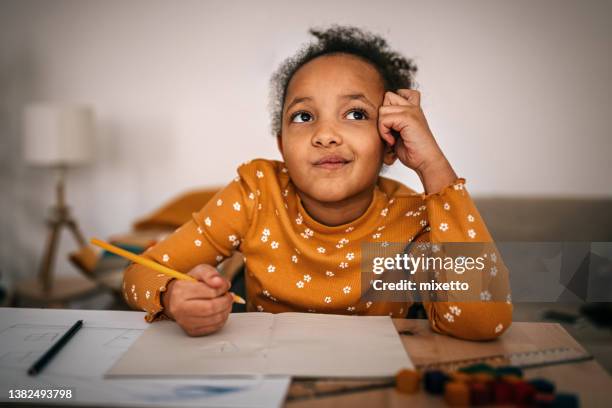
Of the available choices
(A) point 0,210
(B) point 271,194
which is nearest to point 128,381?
(B) point 271,194

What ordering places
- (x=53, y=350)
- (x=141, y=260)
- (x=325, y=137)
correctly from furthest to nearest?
1. (x=325, y=137)
2. (x=141, y=260)
3. (x=53, y=350)

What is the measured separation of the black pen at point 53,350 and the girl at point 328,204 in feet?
0.48

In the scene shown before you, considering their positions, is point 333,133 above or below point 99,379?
above

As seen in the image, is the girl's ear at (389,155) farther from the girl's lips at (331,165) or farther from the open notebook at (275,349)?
the open notebook at (275,349)

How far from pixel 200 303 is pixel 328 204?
0.42m

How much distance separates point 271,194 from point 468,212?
0.39 meters

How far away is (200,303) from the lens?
0.65 m

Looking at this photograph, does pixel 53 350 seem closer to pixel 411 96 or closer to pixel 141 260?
pixel 141 260

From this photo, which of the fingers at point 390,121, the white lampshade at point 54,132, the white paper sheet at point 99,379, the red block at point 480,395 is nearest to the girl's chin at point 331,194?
the fingers at point 390,121

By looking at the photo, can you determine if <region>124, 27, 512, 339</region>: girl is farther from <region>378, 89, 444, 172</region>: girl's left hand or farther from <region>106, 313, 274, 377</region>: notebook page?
<region>106, 313, 274, 377</region>: notebook page

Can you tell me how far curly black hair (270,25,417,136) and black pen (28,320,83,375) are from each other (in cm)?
61

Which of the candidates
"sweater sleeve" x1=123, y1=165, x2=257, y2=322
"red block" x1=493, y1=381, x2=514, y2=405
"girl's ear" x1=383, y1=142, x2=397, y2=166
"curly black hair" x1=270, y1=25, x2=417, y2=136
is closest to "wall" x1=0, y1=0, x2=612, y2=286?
"curly black hair" x1=270, y1=25, x2=417, y2=136

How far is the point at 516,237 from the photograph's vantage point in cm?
208

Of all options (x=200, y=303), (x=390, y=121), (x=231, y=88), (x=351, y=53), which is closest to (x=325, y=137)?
(x=390, y=121)
